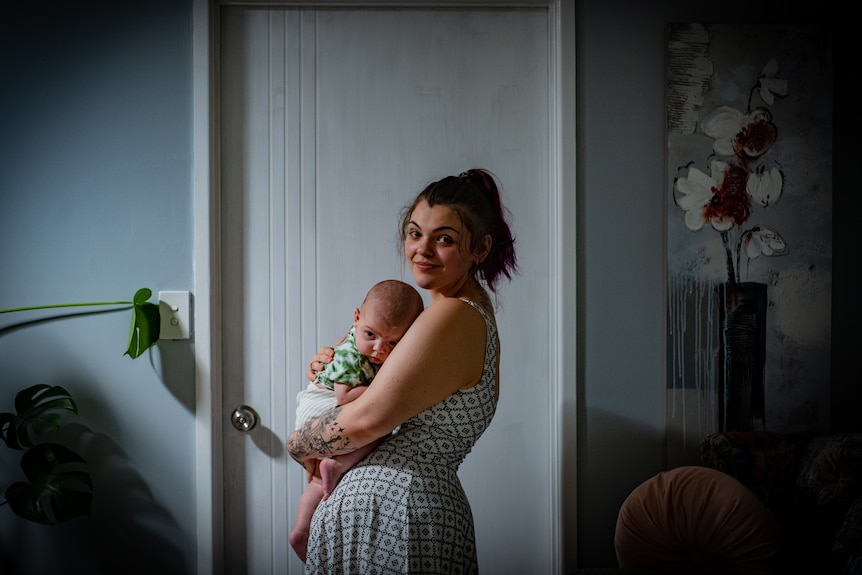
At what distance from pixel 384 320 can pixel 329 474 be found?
347mm

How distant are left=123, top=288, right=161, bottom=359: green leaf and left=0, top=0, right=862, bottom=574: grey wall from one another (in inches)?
2.8

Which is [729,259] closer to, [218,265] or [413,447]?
[413,447]

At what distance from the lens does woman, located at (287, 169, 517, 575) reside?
50.1 inches

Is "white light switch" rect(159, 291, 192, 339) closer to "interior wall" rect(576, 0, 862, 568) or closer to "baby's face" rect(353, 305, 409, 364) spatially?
"baby's face" rect(353, 305, 409, 364)

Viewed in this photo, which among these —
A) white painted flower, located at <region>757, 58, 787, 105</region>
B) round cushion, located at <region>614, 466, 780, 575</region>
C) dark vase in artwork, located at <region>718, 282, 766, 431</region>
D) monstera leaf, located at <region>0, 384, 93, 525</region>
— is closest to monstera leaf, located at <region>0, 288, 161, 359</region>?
monstera leaf, located at <region>0, 384, 93, 525</region>

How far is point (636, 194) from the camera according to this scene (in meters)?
1.89

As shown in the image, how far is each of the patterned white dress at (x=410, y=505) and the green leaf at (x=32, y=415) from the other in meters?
0.83

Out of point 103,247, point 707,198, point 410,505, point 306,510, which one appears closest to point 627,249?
point 707,198

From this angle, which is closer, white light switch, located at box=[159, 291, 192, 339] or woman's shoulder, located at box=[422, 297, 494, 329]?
A: woman's shoulder, located at box=[422, 297, 494, 329]

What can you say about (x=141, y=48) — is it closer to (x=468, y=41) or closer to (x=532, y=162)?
(x=468, y=41)

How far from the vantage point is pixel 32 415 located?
1.71 meters

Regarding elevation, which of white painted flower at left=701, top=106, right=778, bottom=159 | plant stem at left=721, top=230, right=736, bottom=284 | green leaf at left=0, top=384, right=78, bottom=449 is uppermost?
white painted flower at left=701, top=106, right=778, bottom=159

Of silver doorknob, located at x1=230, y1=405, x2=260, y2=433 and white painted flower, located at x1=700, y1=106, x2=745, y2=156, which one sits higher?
white painted flower, located at x1=700, y1=106, x2=745, y2=156

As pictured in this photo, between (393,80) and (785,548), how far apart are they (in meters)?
1.55
